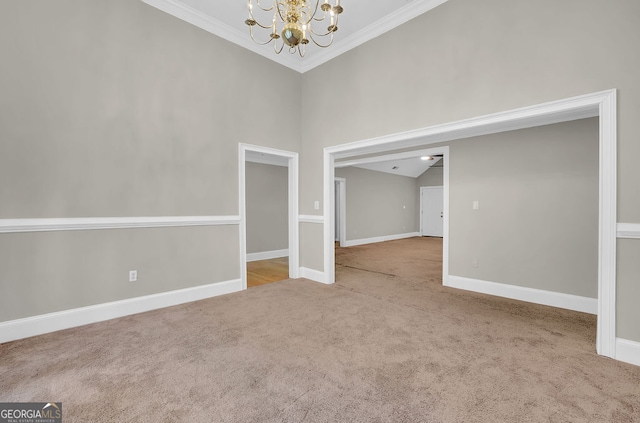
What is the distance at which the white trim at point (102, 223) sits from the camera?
2592 mm

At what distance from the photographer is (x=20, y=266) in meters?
2.60

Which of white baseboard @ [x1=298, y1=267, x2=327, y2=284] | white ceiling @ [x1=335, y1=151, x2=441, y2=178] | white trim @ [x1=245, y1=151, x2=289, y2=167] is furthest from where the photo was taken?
white ceiling @ [x1=335, y1=151, x2=441, y2=178]

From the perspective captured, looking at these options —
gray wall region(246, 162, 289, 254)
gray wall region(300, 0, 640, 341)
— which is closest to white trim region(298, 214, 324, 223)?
gray wall region(300, 0, 640, 341)

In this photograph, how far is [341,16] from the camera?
3.65m

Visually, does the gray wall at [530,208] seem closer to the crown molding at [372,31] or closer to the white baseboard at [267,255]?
the crown molding at [372,31]

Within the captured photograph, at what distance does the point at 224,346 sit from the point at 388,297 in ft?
7.45

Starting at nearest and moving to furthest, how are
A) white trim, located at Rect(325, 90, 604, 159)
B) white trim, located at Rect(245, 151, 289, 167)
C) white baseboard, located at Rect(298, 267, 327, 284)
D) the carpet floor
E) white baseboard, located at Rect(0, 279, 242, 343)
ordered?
the carpet floor → white trim, located at Rect(325, 90, 604, 159) → white baseboard, located at Rect(0, 279, 242, 343) → white baseboard, located at Rect(298, 267, 327, 284) → white trim, located at Rect(245, 151, 289, 167)

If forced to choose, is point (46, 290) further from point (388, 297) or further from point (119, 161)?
point (388, 297)

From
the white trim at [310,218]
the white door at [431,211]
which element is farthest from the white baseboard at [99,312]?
the white door at [431,211]

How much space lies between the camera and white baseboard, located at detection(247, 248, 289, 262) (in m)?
6.64

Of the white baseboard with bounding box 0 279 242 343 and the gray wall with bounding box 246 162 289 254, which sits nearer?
the white baseboard with bounding box 0 279 242 343

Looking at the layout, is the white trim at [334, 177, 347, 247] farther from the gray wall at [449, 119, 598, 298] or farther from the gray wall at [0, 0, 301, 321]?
the gray wall at [0, 0, 301, 321]

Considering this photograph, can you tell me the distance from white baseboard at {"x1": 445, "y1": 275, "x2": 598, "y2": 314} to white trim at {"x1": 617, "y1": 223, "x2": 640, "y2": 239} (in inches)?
61.6

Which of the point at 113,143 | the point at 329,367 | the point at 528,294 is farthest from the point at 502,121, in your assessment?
the point at 113,143
